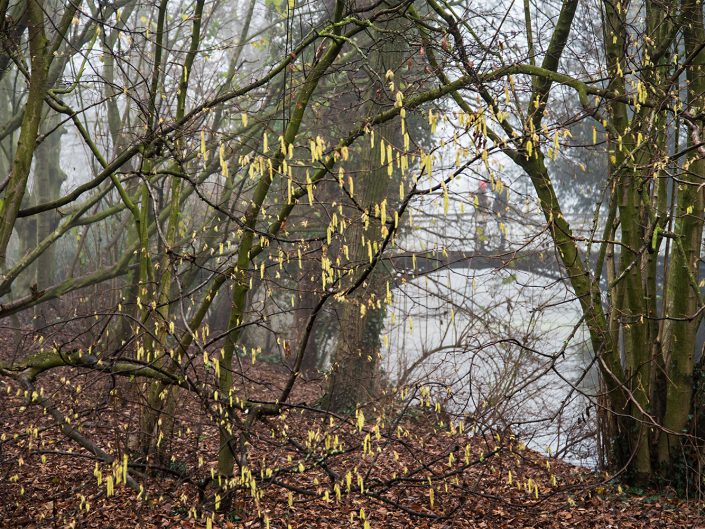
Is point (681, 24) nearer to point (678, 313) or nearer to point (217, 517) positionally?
point (678, 313)

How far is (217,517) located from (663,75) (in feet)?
18.6

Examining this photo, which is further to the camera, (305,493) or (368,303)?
(368,303)

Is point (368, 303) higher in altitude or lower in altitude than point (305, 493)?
higher

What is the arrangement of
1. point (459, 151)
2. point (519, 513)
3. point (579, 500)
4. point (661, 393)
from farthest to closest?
point (661, 393), point (579, 500), point (519, 513), point (459, 151)

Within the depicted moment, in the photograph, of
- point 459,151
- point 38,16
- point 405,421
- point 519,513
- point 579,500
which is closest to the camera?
point 459,151

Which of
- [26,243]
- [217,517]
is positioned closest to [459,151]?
[217,517]

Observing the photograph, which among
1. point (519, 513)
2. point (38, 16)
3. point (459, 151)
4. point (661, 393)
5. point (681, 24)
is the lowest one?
point (519, 513)

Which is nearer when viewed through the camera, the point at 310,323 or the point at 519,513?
the point at 310,323

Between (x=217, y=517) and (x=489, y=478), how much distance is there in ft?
9.92

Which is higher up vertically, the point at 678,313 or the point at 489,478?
the point at 678,313

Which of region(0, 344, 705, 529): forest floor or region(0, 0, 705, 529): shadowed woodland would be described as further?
region(0, 344, 705, 529): forest floor

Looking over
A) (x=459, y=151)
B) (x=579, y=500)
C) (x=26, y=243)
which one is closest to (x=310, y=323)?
(x=459, y=151)

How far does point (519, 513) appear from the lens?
20.0 ft

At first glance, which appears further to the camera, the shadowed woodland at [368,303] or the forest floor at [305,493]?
the forest floor at [305,493]
